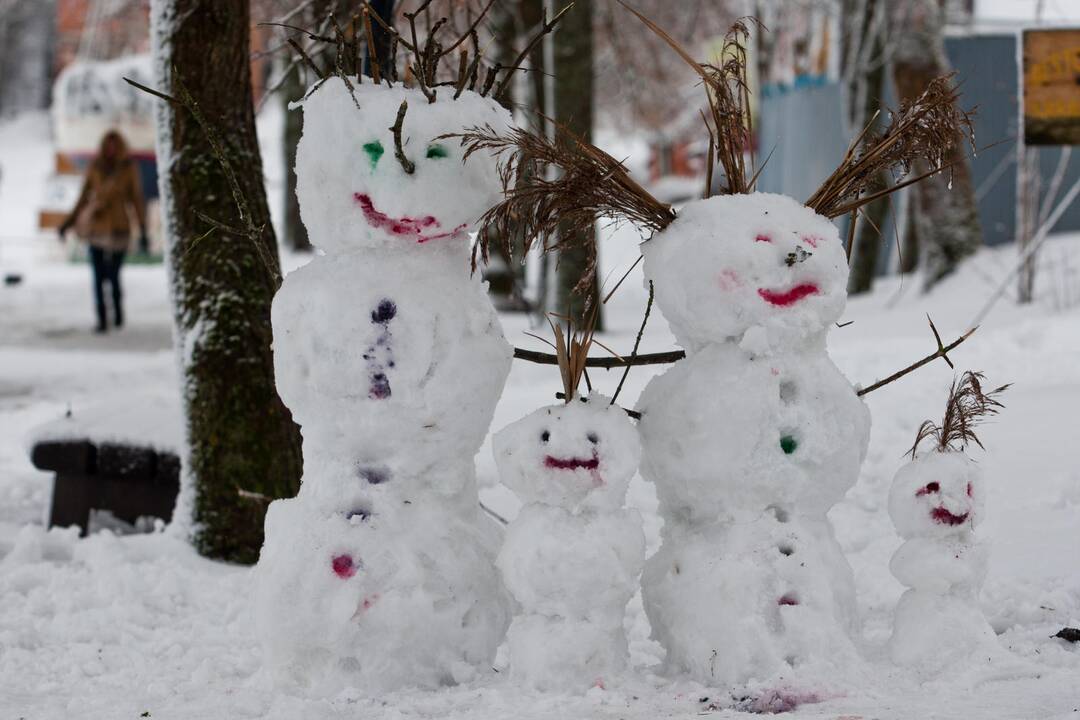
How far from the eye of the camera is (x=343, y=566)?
3.25 metres

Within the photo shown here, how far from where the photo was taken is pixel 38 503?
20.2 ft

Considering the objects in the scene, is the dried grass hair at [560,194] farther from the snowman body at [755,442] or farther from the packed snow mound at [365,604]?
the packed snow mound at [365,604]

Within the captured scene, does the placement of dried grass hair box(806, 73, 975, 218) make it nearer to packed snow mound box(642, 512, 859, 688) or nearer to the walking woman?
packed snow mound box(642, 512, 859, 688)

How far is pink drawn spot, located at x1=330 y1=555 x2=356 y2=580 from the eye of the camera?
325 cm

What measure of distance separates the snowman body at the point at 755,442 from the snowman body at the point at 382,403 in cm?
50

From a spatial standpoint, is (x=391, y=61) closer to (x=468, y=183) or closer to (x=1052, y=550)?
(x=468, y=183)

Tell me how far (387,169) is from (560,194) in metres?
0.43

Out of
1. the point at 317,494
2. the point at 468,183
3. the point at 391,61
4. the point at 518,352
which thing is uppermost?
the point at 391,61

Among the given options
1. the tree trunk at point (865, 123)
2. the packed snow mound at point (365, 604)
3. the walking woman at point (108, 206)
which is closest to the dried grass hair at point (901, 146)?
the packed snow mound at point (365, 604)

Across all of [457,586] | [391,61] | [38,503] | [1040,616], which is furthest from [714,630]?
[38,503]

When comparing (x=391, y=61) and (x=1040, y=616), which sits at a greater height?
(x=391, y=61)

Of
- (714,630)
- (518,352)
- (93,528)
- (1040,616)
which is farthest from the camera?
(93,528)

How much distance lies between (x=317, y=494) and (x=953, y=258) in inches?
368

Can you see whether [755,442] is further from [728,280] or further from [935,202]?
[935,202]
